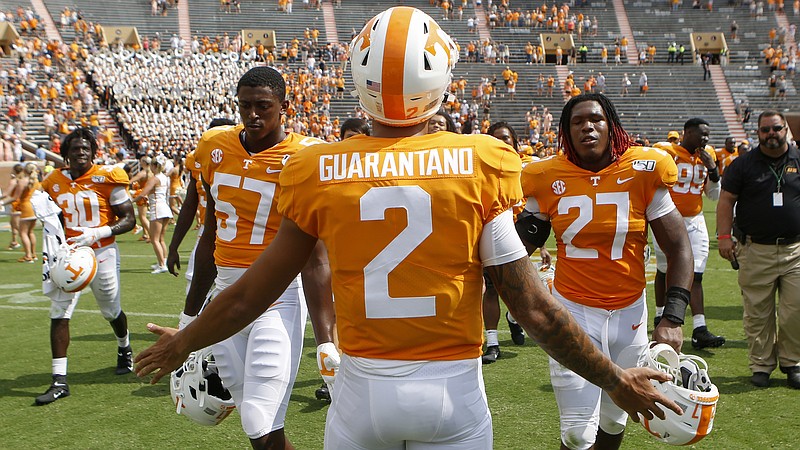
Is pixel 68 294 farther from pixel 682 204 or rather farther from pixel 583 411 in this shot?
pixel 682 204

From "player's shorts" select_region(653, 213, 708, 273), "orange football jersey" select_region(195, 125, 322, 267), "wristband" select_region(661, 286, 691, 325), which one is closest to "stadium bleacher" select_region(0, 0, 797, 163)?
"player's shorts" select_region(653, 213, 708, 273)

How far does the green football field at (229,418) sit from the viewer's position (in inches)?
197

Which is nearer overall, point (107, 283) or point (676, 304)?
point (676, 304)

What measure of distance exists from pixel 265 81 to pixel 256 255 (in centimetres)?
99

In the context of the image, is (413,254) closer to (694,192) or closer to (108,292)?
(108,292)

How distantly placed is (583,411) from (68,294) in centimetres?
449

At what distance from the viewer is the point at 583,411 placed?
3707mm

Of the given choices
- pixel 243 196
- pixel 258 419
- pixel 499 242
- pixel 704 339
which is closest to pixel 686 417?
pixel 499 242

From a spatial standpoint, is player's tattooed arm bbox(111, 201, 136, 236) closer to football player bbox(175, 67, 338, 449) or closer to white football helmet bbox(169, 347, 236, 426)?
football player bbox(175, 67, 338, 449)

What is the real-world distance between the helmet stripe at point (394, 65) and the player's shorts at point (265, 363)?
1.72 m

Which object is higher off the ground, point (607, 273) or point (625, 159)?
point (625, 159)

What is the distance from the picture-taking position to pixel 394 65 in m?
2.16

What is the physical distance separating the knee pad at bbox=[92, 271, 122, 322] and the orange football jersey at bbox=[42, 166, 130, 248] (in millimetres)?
301

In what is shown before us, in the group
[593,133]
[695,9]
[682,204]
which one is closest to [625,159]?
[593,133]
